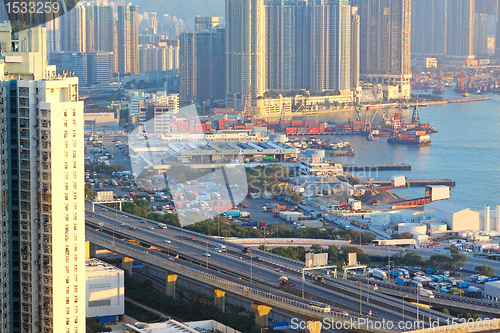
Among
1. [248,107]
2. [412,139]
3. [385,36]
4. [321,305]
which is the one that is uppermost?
[385,36]

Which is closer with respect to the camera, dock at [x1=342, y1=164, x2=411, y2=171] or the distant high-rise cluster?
dock at [x1=342, y1=164, x2=411, y2=171]

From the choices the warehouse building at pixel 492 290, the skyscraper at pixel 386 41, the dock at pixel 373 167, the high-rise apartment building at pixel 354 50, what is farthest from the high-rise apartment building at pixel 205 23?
the warehouse building at pixel 492 290

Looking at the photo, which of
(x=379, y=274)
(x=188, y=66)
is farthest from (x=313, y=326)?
(x=188, y=66)

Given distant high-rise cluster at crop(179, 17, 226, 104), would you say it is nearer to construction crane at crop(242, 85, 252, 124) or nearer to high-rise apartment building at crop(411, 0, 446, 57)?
construction crane at crop(242, 85, 252, 124)

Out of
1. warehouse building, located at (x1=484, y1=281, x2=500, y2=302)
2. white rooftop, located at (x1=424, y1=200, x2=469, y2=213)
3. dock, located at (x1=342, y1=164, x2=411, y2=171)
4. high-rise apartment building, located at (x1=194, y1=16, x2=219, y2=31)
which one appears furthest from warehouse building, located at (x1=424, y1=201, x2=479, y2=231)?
high-rise apartment building, located at (x1=194, y1=16, x2=219, y2=31)

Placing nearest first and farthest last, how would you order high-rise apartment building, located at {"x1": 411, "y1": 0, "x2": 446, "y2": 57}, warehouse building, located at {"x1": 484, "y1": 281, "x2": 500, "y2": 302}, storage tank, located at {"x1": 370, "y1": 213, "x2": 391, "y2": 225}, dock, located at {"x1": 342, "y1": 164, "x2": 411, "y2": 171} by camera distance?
warehouse building, located at {"x1": 484, "y1": 281, "x2": 500, "y2": 302}
storage tank, located at {"x1": 370, "y1": 213, "x2": 391, "y2": 225}
dock, located at {"x1": 342, "y1": 164, "x2": 411, "y2": 171}
high-rise apartment building, located at {"x1": 411, "y1": 0, "x2": 446, "y2": 57}

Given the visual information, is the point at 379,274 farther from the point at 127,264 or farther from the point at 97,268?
the point at 97,268

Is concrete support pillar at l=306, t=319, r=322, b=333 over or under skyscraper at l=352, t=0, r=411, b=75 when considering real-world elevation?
under
